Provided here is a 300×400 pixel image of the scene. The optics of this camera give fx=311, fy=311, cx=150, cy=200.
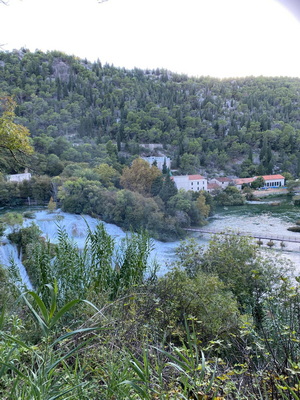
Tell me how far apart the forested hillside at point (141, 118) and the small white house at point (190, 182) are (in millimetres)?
225

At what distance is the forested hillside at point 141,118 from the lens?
525 centimetres

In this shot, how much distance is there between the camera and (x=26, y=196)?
4332 millimetres

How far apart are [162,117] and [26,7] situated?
3.18 meters

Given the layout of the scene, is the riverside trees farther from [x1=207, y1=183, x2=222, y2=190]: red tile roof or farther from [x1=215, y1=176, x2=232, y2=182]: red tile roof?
[x1=215, y1=176, x2=232, y2=182]: red tile roof

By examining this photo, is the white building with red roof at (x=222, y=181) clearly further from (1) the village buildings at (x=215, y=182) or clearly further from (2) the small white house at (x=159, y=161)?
(2) the small white house at (x=159, y=161)

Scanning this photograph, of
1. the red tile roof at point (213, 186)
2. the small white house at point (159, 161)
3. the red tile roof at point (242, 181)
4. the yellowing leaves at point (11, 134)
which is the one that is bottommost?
the red tile roof at point (213, 186)

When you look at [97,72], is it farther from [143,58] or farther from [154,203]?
[154,203]

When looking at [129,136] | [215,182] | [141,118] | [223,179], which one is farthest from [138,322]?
[141,118]

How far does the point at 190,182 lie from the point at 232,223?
0.92 meters

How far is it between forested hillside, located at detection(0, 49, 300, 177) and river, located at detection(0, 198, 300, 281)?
2.54ft

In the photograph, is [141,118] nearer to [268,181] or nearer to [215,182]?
[215,182]

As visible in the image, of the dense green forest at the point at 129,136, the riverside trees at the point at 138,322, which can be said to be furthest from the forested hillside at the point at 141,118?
the riverside trees at the point at 138,322

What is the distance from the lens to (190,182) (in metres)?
5.00

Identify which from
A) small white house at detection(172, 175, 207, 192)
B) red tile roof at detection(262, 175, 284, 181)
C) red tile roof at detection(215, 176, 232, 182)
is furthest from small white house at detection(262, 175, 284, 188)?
small white house at detection(172, 175, 207, 192)
